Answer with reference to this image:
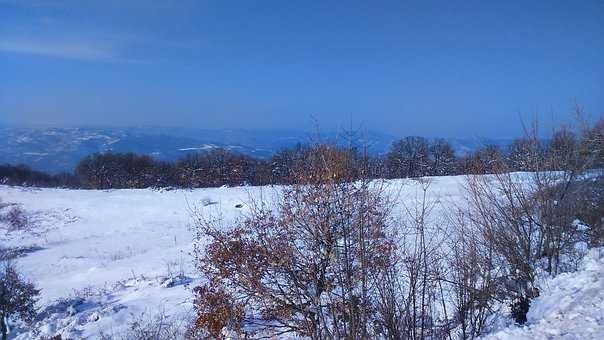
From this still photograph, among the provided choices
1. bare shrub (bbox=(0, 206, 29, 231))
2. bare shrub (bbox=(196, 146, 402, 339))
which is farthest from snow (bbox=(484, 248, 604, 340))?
bare shrub (bbox=(0, 206, 29, 231))

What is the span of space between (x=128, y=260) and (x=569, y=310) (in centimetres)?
1730

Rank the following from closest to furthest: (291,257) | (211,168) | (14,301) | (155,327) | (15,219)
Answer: (291,257) → (155,327) → (14,301) → (15,219) → (211,168)

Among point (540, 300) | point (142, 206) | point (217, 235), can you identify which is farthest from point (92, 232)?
point (540, 300)

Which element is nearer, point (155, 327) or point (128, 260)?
point (155, 327)

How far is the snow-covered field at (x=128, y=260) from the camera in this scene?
311 inches

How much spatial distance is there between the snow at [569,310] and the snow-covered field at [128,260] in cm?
2

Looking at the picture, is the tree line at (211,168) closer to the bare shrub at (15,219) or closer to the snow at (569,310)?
the bare shrub at (15,219)

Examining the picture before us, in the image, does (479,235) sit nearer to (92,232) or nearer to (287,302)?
(287,302)

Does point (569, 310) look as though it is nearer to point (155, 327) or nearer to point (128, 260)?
point (155, 327)

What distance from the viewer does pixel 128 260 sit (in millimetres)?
19422

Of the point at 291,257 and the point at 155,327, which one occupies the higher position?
the point at 291,257

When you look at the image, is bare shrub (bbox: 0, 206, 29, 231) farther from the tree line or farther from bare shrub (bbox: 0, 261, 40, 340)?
bare shrub (bbox: 0, 261, 40, 340)

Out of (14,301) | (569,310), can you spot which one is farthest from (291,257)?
(14,301)

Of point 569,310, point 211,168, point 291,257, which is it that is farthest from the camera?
point 211,168
